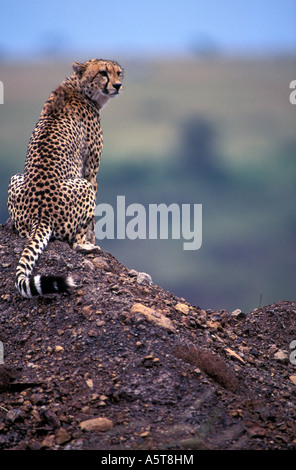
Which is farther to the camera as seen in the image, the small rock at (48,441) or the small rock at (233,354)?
the small rock at (233,354)

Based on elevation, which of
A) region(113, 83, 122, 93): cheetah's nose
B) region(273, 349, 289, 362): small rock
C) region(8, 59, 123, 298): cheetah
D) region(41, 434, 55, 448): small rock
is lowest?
region(41, 434, 55, 448): small rock

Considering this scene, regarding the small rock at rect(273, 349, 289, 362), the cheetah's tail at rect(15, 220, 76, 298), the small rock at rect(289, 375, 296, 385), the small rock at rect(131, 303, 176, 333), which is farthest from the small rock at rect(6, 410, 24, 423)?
the small rock at rect(273, 349, 289, 362)

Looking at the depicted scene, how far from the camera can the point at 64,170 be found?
6602 millimetres

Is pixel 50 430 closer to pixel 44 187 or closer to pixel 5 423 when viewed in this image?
pixel 5 423

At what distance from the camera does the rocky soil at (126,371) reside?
4.37m

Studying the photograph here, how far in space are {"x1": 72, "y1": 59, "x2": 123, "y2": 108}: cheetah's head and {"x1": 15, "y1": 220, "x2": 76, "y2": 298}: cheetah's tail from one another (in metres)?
1.95

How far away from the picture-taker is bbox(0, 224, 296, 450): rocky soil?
172 inches

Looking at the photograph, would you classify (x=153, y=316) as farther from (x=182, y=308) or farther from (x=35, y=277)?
(x=35, y=277)

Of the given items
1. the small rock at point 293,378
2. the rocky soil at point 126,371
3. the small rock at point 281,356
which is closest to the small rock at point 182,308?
the rocky soil at point 126,371

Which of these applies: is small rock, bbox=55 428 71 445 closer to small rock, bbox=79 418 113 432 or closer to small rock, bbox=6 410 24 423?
small rock, bbox=79 418 113 432

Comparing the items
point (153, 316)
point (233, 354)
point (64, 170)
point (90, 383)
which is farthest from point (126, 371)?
point (64, 170)

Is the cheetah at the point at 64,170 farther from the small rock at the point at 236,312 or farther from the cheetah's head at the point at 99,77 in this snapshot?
the small rock at the point at 236,312

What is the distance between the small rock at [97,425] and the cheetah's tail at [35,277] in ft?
4.40

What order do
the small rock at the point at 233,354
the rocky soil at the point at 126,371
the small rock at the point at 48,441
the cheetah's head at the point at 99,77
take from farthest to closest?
the cheetah's head at the point at 99,77
the small rock at the point at 233,354
the rocky soil at the point at 126,371
the small rock at the point at 48,441
